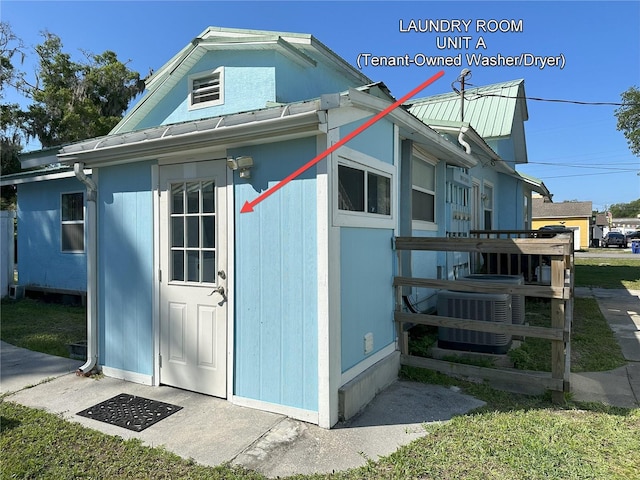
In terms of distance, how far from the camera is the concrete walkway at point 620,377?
13.1ft

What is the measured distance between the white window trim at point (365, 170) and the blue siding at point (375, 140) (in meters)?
0.06

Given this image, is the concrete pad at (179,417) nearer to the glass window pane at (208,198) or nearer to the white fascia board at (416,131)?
the glass window pane at (208,198)

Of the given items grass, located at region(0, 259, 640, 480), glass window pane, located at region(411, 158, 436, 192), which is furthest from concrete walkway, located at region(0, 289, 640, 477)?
glass window pane, located at region(411, 158, 436, 192)

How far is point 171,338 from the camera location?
13.7 ft

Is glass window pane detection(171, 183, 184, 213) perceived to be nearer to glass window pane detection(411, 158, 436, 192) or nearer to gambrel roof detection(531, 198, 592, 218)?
glass window pane detection(411, 158, 436, 192)

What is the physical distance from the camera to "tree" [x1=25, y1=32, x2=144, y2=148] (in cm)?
1736

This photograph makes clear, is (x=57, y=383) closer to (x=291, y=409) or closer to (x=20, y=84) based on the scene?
(x=291, y=409)

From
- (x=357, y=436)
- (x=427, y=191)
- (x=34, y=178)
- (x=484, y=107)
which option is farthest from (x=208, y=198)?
(x=484, y=107)

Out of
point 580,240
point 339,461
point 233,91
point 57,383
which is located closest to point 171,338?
point 57,383

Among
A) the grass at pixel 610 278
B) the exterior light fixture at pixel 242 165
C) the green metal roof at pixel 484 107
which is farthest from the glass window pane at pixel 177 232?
the grass at pixel 610 278

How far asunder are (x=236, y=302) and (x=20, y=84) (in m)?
21.3

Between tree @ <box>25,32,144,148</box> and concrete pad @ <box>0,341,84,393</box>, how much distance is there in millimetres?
14430

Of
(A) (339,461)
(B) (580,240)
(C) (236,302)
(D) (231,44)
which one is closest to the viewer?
(A) (339,461)

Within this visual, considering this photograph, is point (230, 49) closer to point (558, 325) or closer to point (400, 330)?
point (400, 330)
